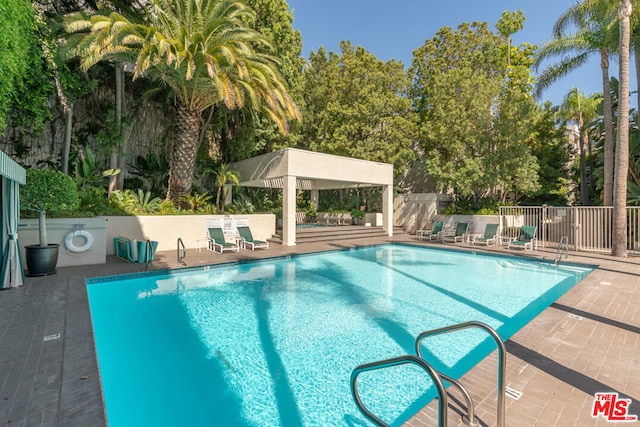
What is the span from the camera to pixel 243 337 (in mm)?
6250

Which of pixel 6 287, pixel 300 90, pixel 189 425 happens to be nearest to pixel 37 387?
pixel 189 425

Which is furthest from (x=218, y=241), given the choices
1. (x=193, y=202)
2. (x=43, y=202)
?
(x=43, y=202)

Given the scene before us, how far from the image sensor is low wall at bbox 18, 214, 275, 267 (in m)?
10.7

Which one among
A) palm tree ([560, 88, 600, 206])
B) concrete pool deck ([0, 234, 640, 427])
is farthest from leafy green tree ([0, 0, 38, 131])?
palm tree ([560, 88, 600, 206])

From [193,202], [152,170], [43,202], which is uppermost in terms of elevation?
[152,170]

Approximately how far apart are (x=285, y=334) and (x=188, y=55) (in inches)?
450

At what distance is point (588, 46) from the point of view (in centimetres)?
1748

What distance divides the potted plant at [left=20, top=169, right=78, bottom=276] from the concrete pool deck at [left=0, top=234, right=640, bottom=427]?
5.53 feet

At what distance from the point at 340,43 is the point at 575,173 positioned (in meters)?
24.1

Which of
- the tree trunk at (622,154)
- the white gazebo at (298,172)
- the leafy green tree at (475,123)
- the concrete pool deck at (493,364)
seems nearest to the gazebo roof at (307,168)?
the white gazebo at (298,172)

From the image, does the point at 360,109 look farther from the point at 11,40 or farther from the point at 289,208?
the point at 11,40

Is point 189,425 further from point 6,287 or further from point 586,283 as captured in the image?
point 586,283

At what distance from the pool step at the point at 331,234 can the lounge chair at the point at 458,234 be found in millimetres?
4038

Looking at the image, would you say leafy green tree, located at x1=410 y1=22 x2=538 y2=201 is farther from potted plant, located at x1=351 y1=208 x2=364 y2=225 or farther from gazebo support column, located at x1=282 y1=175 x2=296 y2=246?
gazebo support column, located at x1=282 y1=175 x2=296 y2=246
